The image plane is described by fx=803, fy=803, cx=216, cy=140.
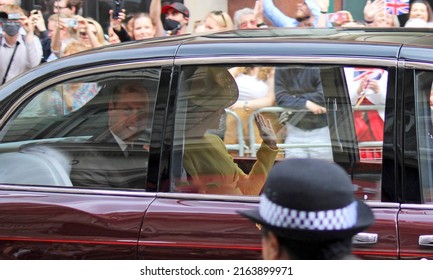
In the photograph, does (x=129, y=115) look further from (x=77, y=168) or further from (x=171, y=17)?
(x=171, y=17)

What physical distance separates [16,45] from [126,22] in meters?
1.07

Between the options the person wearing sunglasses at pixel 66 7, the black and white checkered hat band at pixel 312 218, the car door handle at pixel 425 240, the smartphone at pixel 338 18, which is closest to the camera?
the black and white checkered hat band at pixel 312 218

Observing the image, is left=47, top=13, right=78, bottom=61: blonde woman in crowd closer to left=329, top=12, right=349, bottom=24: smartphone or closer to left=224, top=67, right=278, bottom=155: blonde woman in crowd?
left=329, top=12, right=349, bottom=24: smartphone

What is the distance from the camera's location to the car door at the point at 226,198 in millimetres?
2877

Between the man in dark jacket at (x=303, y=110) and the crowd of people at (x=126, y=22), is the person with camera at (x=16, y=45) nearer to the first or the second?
the crowd of people at (x=126, y=22)

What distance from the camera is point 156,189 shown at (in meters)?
3.07

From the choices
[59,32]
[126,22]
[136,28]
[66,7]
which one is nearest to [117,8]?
[126,22]

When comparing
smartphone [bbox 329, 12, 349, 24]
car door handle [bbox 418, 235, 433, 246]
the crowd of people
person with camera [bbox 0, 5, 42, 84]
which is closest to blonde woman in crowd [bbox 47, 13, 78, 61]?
the crowd of people

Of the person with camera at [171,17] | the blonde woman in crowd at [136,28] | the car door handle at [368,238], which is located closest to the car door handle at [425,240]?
the car door handle at [368,238]

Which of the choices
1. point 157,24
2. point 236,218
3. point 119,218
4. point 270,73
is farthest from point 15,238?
point 157,24

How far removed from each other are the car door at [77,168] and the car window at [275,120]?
166 millimetres

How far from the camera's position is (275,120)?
11.5ft
